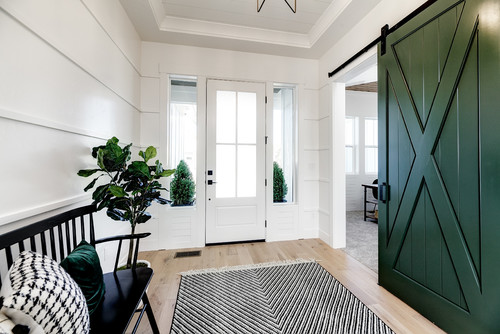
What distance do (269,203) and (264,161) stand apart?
2.11ft

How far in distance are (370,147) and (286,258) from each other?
4.42m

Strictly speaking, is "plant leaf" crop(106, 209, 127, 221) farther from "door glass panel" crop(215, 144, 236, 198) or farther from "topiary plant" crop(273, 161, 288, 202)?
"topiary plant" crop(273, 161, 288, 202)

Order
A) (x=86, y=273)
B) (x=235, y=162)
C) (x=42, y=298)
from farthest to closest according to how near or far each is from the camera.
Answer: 1. (x=235, y=162)
2. (x=86, y=273)
3. (x=42, y=298)

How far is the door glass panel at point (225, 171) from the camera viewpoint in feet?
10.2

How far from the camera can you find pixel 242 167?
3.20 metres

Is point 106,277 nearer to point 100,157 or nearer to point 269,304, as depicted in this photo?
point 100,157

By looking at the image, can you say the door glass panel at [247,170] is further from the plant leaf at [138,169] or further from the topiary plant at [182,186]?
the plant leaf at [138,169]

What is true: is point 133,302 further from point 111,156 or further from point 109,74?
point 109,74

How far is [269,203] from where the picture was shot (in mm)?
3254

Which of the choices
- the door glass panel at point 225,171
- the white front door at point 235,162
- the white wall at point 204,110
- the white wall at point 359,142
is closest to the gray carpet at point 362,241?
the white wall at point 204,110

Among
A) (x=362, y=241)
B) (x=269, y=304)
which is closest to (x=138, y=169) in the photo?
(x=269, y=304)

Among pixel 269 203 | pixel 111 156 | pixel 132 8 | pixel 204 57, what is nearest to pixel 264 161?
pixel 269 203

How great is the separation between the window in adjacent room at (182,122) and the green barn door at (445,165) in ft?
7.90

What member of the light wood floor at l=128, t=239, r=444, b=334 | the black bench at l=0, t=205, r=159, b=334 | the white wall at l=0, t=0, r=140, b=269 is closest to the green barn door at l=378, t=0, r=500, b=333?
the light wood floor at l=128, t=239, r=444, b=334
